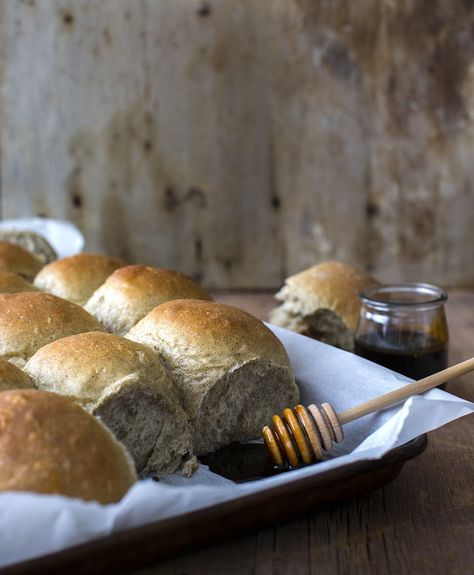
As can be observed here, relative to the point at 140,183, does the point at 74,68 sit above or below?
above

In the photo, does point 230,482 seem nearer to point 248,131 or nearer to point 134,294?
point 134,294

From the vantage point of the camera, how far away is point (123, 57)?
352 cm

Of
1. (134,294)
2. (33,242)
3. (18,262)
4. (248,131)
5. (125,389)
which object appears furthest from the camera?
(248,131)

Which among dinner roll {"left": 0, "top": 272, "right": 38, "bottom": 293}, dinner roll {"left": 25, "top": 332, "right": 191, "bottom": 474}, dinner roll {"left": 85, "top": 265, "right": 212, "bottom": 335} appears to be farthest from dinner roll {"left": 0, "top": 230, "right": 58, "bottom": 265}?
dinner roll {"left": 25, "top": 332, "right": 191, "bottom": 474}

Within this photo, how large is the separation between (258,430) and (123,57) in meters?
2.44

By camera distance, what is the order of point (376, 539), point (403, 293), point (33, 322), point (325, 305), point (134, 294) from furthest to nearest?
1. point (325, 305)
2. point (403, 293)
3. point (134, 294)
4. point (33, 322)
5. point (376, 539)

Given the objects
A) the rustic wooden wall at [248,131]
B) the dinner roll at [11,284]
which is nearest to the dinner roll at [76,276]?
the dinner roll at [11,284]

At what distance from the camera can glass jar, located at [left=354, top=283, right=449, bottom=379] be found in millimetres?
1904

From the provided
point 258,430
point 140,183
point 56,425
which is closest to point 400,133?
point 140,183

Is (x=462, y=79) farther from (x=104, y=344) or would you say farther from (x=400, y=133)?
(x=104, y=344)

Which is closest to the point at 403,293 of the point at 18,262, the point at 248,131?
the point at 18,262

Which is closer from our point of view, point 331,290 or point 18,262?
point 331,290

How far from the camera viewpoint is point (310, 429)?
1384 millimetres

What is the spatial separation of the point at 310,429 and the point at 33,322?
62cm
